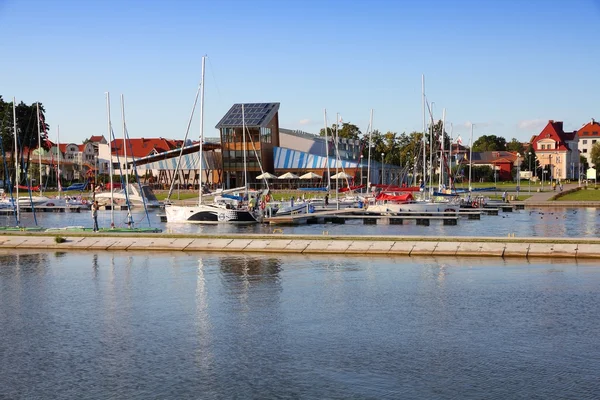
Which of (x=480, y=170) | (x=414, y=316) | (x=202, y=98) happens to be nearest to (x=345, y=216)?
(x=202, y=98)

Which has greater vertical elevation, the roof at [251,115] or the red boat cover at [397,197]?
the roof at [251,115]

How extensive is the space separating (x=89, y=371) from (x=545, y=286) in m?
18.1

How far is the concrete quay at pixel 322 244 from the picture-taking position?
124 feet

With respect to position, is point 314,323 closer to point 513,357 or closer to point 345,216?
point 513,357

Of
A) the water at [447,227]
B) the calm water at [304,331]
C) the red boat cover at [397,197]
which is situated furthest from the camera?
the red boat cover at [397,197]

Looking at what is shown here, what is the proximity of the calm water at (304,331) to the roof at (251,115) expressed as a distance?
86.9 metres

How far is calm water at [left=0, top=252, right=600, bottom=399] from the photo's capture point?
17.8 m

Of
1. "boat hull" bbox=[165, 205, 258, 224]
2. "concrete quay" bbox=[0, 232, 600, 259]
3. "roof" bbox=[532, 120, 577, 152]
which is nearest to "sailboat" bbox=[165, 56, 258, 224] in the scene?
"boat hull" bbox=[165, 205, 258, 224]

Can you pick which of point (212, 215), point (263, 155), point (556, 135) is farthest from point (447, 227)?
point (556, 135)

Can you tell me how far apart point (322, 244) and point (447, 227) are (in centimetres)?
2533

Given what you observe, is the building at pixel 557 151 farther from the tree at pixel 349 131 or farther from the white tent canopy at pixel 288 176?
the white tent canopy at pixel 288 176

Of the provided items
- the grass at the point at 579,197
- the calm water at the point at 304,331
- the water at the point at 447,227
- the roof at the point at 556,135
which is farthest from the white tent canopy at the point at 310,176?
the roof at the point at 556,135

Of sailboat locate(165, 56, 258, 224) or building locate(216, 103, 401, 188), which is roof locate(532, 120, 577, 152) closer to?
building locate(216, 103, 401, 188)

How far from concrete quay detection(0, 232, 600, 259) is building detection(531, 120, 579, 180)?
14889cm
